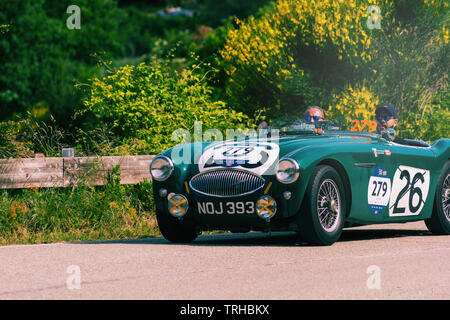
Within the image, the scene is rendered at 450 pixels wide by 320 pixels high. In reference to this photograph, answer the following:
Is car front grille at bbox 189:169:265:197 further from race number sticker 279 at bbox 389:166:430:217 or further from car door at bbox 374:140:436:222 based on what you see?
race number sticker 279 at bbox 389:166:430:217

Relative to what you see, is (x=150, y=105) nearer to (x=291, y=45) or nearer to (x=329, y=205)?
(x=329, y=205)

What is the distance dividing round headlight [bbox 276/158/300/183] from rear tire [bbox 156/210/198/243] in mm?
1194

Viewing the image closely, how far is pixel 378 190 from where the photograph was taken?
923cm

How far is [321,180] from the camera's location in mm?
8422

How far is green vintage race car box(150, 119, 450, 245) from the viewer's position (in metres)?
8.34

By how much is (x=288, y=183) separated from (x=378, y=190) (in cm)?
140

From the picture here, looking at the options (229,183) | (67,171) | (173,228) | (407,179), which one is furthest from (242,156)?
(67,171)

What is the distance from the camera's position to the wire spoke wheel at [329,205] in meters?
8.52

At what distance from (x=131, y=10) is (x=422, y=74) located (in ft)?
215

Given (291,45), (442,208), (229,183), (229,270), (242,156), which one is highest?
(291,45)

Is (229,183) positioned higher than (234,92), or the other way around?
(229,183)

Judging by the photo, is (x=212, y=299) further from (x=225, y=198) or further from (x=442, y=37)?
(x=442, y=37)

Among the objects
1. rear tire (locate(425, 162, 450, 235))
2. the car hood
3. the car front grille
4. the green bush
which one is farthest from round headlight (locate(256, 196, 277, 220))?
the green bush
